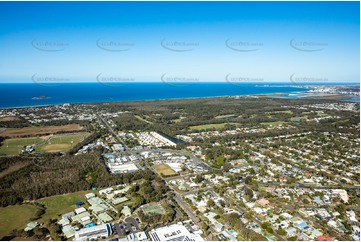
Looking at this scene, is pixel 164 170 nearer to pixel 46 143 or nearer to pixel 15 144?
pixel 46 143

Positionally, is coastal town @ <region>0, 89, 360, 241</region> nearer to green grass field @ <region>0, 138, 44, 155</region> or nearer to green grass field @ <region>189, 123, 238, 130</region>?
green grass field @ <region>0, 138, 44, 155</region>

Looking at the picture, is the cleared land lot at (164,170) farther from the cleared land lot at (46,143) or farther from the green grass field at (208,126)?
the green grass field at (208,126)

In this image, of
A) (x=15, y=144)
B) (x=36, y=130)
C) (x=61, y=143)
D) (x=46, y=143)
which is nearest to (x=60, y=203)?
(x=61, y=143)

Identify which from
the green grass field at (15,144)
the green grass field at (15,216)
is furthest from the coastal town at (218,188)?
the green grass field at (15,216)

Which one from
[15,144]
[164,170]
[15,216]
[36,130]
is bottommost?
[15,216]

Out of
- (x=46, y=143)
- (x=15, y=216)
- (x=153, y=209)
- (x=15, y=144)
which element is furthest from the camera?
(x=46, y=143)

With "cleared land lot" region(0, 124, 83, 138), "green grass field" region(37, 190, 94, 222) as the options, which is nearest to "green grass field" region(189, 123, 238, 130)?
"cleared land lot" region(0, 124, 83, 138)
